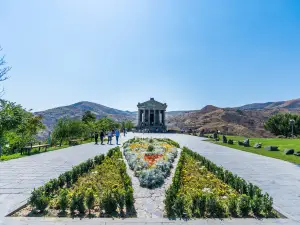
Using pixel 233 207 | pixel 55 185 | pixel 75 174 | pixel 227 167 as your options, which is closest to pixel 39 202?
pixel 55 185

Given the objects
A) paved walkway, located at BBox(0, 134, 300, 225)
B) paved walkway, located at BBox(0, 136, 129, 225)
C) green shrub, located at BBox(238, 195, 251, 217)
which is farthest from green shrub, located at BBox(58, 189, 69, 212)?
green shrub, located at BBox(238, 195, 251, 217)

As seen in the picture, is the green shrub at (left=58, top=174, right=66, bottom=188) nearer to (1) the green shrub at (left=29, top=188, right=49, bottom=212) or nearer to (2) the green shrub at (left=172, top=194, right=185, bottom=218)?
(1) the green shrub at (left=29, top=188, right=49, bottom=212)

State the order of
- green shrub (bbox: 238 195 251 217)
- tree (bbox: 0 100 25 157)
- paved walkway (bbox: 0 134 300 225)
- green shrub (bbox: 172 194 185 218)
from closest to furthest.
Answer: paved walkway (bbox: 0 134 300 225) < green shrub (bbox: 172 194 185 218) < green shrub (bbox: 238 195 251 217) < tree (bbox: 0 100 25 157)

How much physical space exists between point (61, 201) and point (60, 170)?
20.0 feet

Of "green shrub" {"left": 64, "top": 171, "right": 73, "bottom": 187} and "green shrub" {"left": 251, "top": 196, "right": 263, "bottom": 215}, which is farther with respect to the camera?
"green shrub" {"left": 64, "top": 171, "right": 73, "bottom": 187}

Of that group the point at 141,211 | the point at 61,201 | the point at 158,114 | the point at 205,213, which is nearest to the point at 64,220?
the point at 61,201

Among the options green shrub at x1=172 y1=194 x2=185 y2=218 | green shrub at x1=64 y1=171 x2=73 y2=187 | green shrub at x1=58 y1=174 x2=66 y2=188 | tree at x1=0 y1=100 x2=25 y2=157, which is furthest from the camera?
tree at x1=0 y1=100 x2=25 y2=157

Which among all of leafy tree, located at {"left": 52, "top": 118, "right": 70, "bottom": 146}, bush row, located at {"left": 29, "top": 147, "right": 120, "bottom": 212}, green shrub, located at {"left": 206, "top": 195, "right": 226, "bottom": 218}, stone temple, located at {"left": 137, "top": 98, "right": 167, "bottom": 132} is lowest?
green shrub, located at {"left": 206, "top": 195, "right": 226, "bottom": 218}

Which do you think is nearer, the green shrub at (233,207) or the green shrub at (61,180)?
the green shrub at (233,207)

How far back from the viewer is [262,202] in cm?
632

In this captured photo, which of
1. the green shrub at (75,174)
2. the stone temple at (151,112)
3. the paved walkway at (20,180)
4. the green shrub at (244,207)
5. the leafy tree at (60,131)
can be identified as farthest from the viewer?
the stone temple at (151,112)

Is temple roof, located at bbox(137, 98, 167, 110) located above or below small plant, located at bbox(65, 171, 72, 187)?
above

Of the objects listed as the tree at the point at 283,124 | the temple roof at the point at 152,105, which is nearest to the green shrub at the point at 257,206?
the tree at the point at 283,124

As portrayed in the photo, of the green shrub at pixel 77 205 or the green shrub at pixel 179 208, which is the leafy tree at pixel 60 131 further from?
the green shrub at pixel 179 208
